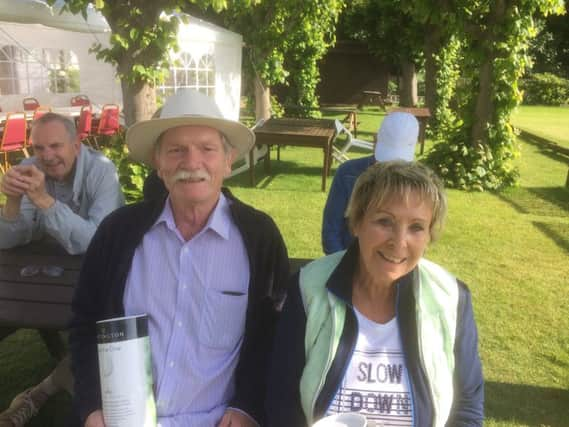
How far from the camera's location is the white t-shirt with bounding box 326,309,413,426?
1614mm

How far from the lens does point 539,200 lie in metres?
8.05

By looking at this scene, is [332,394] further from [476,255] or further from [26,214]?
[476,255]

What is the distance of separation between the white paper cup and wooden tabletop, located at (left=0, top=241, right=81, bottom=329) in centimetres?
118

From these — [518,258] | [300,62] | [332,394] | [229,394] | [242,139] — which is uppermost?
[300,62]

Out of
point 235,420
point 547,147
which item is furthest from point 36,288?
point 547,147

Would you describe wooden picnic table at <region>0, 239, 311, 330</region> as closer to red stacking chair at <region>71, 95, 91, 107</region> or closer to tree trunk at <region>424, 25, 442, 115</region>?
red stacking chair at <region>71, 95, 91, 107</region>

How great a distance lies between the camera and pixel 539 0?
7367 millimetres

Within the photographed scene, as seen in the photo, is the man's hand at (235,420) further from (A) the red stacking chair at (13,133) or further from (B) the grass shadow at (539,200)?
(A) the red stacking chair at (13,133)

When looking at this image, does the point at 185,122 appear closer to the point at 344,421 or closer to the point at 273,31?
the point at 344,421

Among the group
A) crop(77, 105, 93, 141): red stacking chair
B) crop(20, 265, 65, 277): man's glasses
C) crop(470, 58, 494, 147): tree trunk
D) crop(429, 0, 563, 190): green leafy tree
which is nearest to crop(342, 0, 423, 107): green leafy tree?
crop(429, 0, 563, 190): green leafy tree

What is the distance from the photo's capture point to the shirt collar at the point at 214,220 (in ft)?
6.12

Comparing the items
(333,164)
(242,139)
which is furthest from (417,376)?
(333,164)

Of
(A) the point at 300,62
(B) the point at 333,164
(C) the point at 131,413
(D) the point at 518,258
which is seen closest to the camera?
(C) the point at 131,413

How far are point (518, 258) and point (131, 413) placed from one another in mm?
5173
